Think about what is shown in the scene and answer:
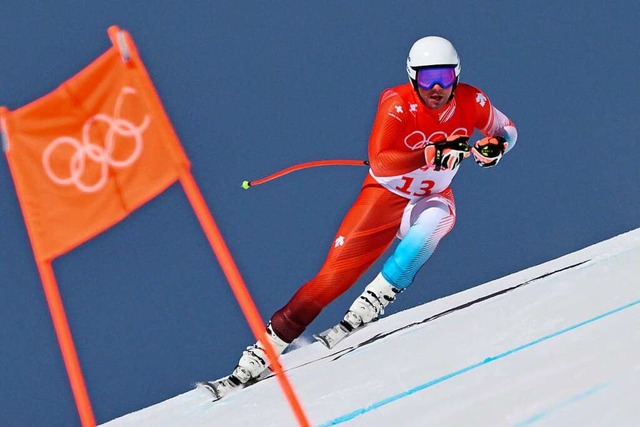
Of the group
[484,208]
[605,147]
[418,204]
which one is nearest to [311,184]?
[418,204]

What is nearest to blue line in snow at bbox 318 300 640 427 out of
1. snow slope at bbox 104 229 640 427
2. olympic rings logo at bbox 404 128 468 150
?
snow slope at bbox 104 229 640 427

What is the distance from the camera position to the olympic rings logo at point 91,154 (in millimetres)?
2012

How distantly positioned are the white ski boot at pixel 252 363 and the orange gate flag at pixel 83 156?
77cm

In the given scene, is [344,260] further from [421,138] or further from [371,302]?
[421,138]

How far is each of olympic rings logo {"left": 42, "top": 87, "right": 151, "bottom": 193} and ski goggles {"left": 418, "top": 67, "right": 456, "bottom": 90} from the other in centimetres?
83

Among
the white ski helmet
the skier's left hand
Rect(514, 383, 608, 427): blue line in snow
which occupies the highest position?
the white ski helmet

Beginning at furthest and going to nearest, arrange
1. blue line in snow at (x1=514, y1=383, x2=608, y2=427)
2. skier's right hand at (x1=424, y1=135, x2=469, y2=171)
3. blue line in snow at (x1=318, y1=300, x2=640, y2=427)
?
skier's right hand at (x1=424, y1=135, x2=469, y2=171), blue line in snow at (x1=318, y1=300, x2=640, y2=427), blue line in snow at (x1=514, y1=383, x2=608, y2=427)

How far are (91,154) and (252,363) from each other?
87 cm

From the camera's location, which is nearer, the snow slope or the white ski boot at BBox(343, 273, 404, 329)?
the snow slope

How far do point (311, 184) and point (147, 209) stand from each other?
49 centimetres

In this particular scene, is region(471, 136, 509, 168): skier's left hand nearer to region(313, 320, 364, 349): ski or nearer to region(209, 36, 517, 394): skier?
region(209, 36, 517, 394): skier

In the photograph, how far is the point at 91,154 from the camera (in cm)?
203

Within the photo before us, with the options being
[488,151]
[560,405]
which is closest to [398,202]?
[488,151]

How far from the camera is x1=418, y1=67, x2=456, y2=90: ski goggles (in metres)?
2.48
